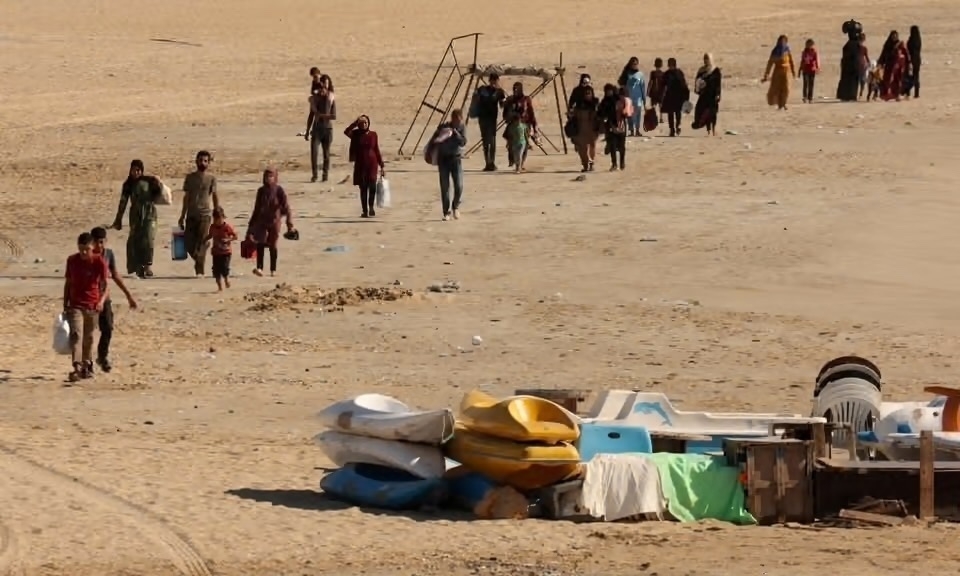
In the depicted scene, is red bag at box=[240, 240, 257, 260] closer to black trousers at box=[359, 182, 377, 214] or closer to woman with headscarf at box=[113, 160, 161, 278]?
woman with headscarf at box=[113, 160, 161, 278]

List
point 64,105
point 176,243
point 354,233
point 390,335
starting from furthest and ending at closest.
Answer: point 64,105 < point 354,233 < point 176,243 < point 390,335

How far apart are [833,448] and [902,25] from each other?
37.0 metres

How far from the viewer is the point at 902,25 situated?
48.5 m

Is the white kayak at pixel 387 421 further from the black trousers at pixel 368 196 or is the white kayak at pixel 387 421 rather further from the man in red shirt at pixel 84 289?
the black trousers at pixel 368 196

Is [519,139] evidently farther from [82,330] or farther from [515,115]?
[82,330]

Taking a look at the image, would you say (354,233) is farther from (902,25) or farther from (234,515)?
(902,25)

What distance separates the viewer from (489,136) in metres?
27.9

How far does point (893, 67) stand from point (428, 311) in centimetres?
1856

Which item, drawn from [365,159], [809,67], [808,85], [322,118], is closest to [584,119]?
[322,118]

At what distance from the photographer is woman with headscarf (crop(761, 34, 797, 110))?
34.2m

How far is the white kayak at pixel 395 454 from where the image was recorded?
12000 mm

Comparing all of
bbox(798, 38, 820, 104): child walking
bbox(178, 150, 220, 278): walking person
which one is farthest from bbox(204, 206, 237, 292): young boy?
bbox(798, 38, 820, 104): child walking

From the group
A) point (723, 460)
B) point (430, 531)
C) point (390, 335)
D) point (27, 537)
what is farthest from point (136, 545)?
point (390, 335)

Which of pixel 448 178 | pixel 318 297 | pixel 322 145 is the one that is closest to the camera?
pixel 318 297
